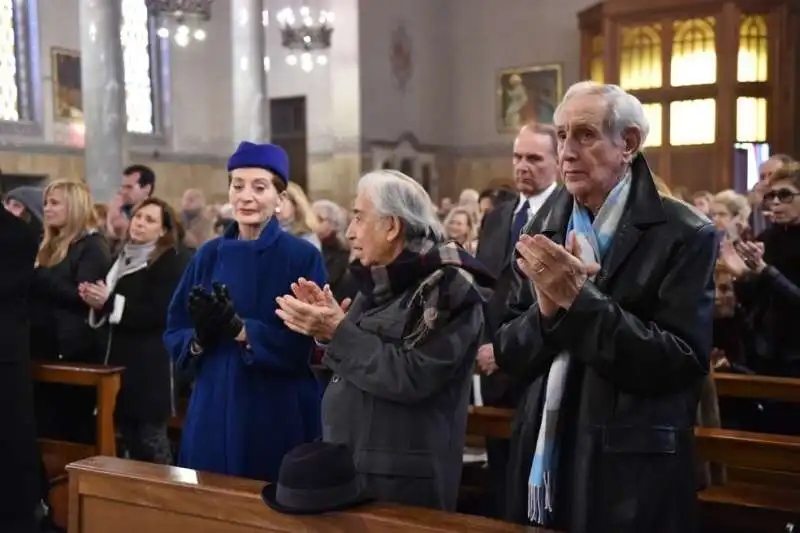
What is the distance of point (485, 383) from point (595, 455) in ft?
7.05

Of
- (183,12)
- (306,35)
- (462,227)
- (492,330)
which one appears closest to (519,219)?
(492,330)

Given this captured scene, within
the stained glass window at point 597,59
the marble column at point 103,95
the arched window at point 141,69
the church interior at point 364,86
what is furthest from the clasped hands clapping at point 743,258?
the arched window at point 141,69

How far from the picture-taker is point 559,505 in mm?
2295

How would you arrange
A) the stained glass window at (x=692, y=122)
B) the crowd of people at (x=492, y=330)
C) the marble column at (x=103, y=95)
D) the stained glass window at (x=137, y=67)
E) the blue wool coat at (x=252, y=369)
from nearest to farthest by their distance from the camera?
the crowd of people at (x=492, y=330), the blue wool coat at (x=252, y=369), the marble column at (x=103, y=95), the stained glass window at (x=692, y=122), the stained glass window at (x=137, y=67)

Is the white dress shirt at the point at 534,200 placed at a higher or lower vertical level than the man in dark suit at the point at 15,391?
higher

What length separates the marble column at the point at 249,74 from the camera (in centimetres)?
1285

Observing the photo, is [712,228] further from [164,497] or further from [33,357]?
[33,357]

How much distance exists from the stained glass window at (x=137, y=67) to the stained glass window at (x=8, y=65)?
2.07m

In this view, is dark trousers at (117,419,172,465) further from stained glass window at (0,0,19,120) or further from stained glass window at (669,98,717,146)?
stained glass window at (669,98,717,146)

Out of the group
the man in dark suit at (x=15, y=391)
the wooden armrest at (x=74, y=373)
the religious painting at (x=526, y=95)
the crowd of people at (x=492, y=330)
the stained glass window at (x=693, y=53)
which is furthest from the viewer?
the religious painting at (x=526, y=95)

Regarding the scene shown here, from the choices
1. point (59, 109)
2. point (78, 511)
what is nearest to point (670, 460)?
point (78, 511)

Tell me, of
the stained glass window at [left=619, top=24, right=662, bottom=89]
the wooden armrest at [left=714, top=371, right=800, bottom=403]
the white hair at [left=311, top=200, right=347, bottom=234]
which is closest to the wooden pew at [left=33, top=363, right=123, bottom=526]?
the white hair at [left=311, top=200, right=347, bottom=234]

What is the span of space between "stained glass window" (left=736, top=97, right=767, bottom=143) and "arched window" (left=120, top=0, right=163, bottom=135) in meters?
9.15

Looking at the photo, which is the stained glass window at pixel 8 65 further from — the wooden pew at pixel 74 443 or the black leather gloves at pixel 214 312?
the black leather gloves at pixel 214 312
